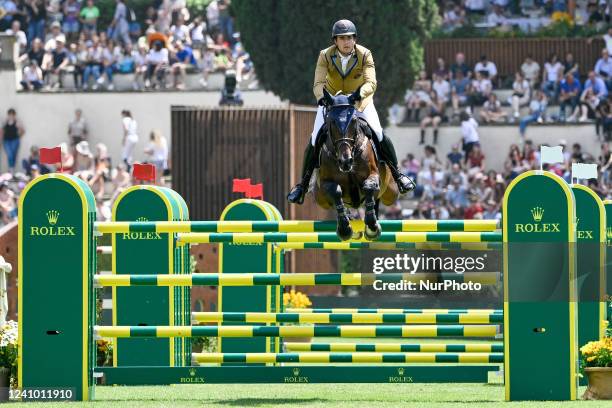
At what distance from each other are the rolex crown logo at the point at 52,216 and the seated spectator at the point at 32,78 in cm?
2512

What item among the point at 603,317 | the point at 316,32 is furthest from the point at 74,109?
the point at 603,317

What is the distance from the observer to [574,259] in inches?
488

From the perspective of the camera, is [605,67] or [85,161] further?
[605,67]

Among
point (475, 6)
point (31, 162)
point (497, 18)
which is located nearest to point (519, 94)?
point (497, 18)

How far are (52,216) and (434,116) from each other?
75.4 ft

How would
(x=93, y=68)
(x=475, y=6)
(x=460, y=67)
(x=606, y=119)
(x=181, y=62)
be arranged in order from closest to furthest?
(x=606, y=119) < (x=460, y=67) < (x=181, y=62) < (x=93, y=68) < (x=475, y=6)

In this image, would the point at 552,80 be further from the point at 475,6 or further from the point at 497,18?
the point at 475,6

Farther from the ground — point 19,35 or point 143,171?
point 19,35

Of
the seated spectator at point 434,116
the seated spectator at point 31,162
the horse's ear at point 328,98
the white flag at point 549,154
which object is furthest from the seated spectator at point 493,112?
the horse's ear at point 328,98

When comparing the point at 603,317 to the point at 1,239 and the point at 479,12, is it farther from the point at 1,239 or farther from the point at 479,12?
the point at 479,12

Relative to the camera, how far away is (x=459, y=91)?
35.9 m

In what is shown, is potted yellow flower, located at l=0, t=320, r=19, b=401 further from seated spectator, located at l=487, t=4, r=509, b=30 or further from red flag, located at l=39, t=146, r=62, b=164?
seated spectator, located at l=487, t=4, r=509, b=30

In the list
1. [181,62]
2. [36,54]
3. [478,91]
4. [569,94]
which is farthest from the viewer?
[36,54]

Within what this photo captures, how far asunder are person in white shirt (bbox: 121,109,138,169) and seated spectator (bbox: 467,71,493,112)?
23.0 feet
